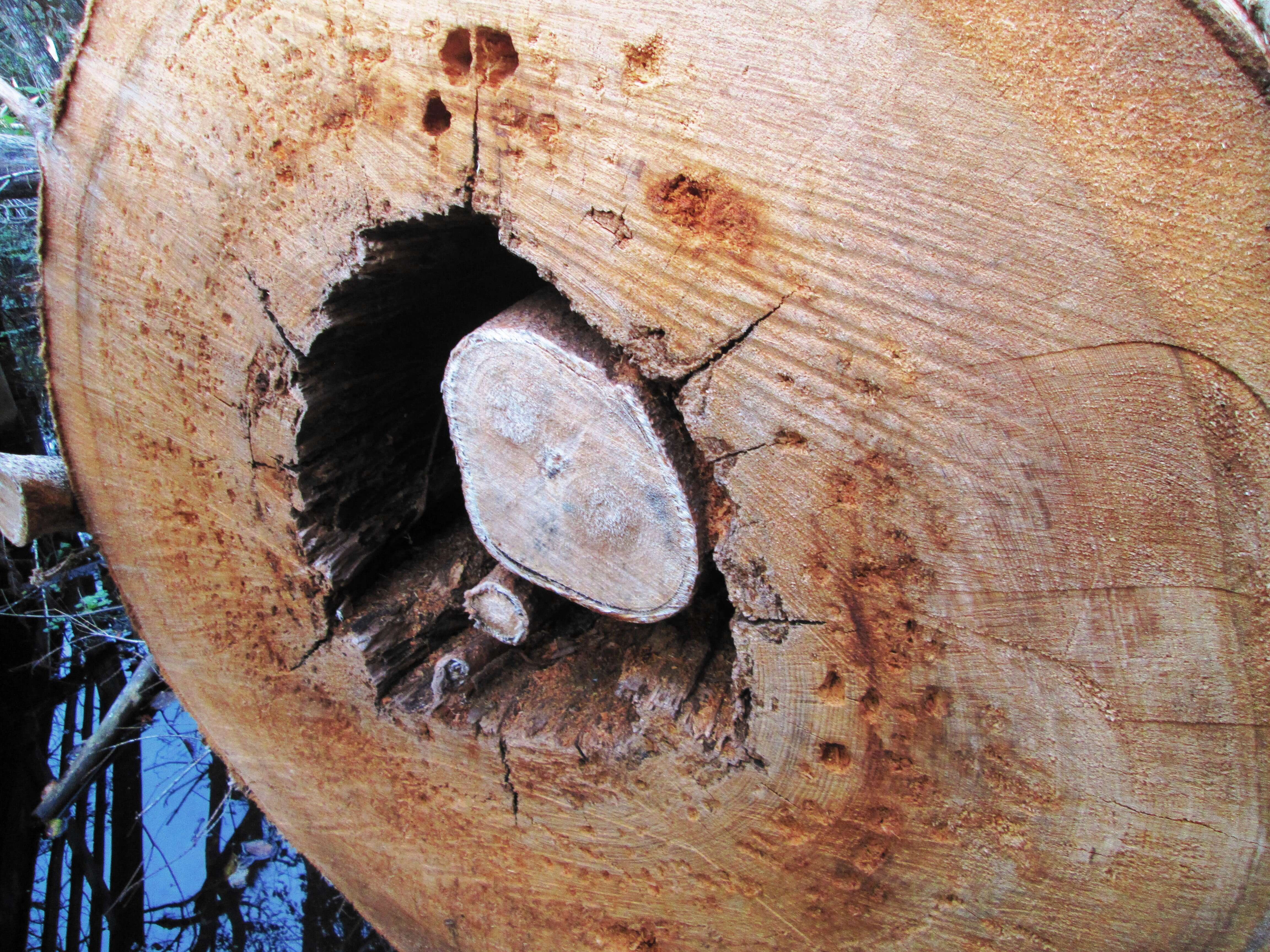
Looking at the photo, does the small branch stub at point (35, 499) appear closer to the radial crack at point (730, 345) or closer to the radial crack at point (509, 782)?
the radial crack at point (509, 782)

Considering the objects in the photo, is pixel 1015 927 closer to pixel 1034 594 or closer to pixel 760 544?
pixel 1034 594

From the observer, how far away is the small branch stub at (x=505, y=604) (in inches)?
49.9

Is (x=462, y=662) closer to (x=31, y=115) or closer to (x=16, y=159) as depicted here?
(x=31, y=115)

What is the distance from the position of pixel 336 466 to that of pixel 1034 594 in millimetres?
1045

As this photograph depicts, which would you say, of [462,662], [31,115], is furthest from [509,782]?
[31,115]

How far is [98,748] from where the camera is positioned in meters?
2.48

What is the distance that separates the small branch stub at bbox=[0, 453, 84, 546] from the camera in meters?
1.49

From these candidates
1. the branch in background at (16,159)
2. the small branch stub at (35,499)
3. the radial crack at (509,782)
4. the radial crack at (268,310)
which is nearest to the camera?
the radial crack at (268,310)

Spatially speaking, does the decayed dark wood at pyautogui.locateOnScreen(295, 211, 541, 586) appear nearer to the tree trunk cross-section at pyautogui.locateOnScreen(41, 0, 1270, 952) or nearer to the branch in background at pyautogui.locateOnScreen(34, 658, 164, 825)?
the tree trunk cross-section at pyautogui.locateOnScreen(41, 0, 1270, 952)

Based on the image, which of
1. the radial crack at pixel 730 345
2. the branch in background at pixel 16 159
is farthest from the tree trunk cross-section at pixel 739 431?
the branch in background at pixel 16 159

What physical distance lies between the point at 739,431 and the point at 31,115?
1313mm

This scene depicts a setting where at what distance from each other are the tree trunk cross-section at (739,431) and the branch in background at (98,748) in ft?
3.84

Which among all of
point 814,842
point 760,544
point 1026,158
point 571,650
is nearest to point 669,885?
point 814,842

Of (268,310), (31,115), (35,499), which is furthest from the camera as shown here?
(35,499)
